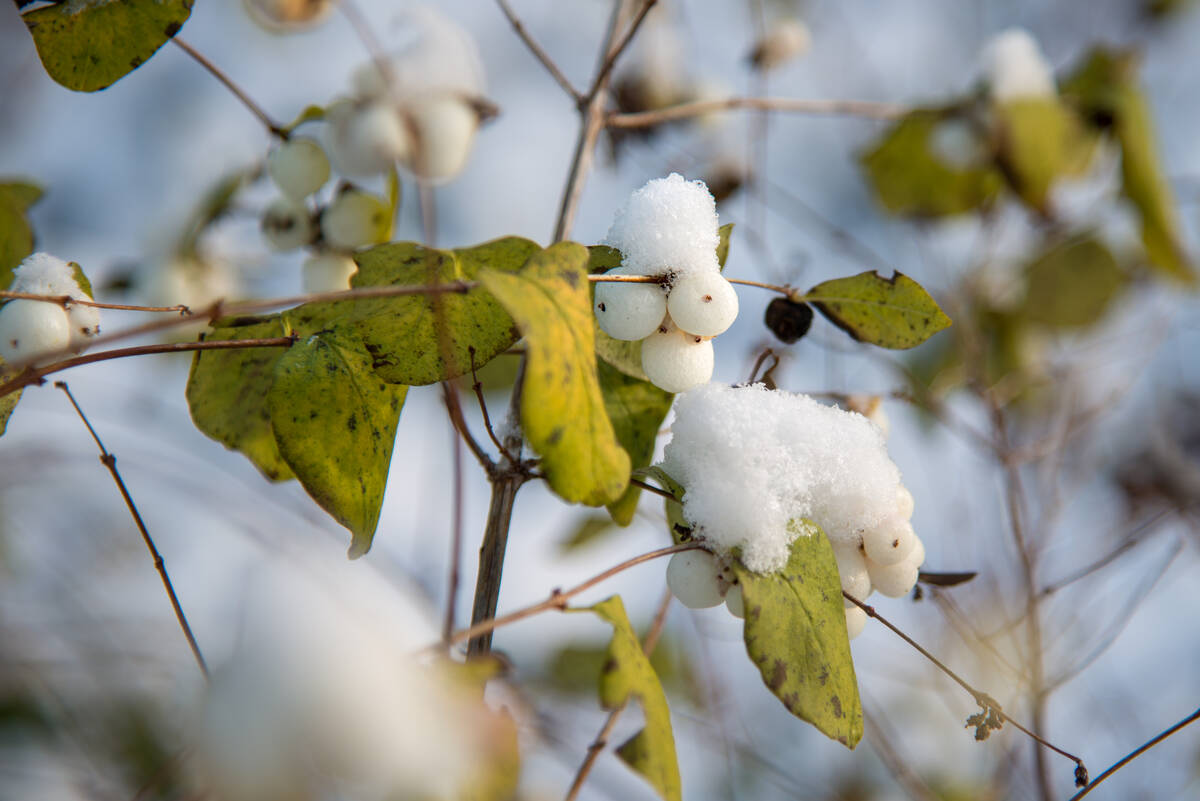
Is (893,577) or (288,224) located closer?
(893,577)

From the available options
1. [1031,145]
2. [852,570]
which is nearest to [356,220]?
[852,570]

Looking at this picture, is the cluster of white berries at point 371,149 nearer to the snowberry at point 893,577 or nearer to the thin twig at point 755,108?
the thin twig at point 755,108

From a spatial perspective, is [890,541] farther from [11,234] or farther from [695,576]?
[11,234]

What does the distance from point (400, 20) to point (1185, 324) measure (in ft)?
4.61

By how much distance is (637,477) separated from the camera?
54 cm

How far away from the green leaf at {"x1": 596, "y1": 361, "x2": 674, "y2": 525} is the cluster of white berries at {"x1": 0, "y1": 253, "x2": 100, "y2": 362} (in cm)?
37

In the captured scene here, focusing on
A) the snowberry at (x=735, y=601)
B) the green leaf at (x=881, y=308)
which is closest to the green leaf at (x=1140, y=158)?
the green leaf at (x=881, y=308)

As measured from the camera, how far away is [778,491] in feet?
1.75

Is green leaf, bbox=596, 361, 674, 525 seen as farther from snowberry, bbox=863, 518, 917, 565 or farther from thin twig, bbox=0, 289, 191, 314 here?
thin twig, bbox=0, 289, 191, 314

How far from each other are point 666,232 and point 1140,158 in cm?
104

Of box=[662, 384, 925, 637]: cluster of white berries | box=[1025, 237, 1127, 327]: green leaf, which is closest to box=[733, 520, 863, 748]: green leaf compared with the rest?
box=[662, 384, 925, 637]: cluster of white berries

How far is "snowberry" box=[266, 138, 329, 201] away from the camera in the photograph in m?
0.73

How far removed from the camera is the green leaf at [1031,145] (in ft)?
3.89

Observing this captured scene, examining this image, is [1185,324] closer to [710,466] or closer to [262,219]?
[710,466]
